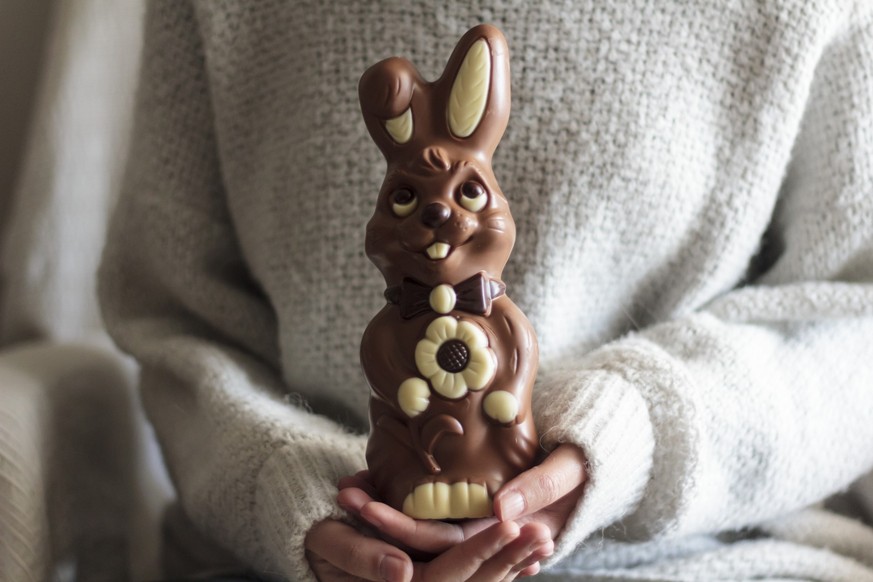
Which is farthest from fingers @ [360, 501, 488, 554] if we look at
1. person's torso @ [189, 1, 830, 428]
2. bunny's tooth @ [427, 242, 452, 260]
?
person's torso @ [189, 1, 830, 428]

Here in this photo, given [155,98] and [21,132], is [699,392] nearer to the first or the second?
[155,98]

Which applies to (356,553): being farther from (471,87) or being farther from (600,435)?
(471,87)

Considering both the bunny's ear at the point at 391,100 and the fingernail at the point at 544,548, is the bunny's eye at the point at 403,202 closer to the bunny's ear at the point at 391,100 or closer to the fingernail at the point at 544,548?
the bunny's ear at the point at 391,100

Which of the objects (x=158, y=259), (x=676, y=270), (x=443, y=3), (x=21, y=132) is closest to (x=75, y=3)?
(x=21, y=132)

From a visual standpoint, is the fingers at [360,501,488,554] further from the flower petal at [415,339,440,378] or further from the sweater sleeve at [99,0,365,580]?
the sweater sleeve at [99,0,365,580]

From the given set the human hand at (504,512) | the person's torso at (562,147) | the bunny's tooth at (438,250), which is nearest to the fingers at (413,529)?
the human hand at (504,512)

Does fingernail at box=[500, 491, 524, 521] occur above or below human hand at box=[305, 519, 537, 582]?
above

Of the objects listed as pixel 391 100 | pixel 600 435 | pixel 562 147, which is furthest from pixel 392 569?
pixel 562 147
